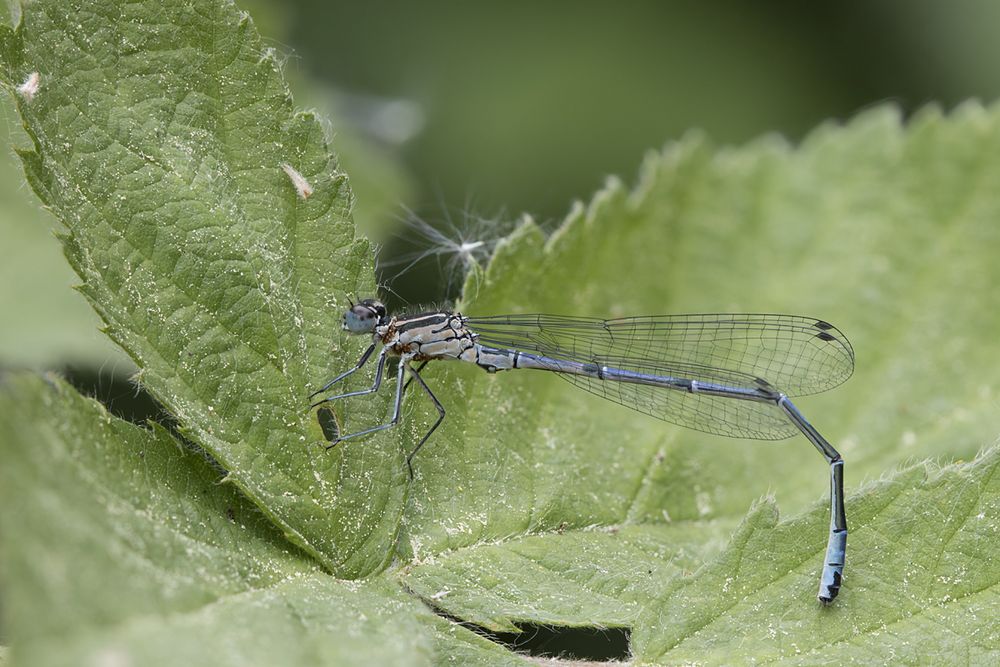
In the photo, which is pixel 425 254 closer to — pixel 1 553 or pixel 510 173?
pixel 1 553

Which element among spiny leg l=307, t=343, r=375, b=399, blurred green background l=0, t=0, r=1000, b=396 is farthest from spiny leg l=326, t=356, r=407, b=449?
blurred green background l=0, t=0, r=1000, b=396

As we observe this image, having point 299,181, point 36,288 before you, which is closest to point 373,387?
point 299,181

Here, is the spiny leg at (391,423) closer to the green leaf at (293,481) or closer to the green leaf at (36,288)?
the green leaf at (293,481)

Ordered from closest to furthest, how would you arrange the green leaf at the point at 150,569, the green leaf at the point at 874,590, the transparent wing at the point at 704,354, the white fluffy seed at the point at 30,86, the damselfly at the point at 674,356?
1. the green leaf at the point at 150,569
2. the white fluffy seed at the point at 30,86
3. the green leaf at the point at 874,590
4. the damselfly at the point at 674,356
5. the transparent wing at the point at 704,354

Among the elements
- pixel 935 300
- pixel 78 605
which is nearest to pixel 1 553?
pixel 78 605

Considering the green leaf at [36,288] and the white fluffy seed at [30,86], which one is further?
the green leaf at [36,288]

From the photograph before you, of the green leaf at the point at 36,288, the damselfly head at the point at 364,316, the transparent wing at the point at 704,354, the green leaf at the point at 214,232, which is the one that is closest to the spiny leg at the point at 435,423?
the green leaf at the point at 214,232

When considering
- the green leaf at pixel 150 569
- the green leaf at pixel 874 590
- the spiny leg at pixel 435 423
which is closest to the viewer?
the green leaf at pixel 150 569

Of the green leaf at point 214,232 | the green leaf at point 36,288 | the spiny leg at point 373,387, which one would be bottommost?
the green leaf at point 36,288
